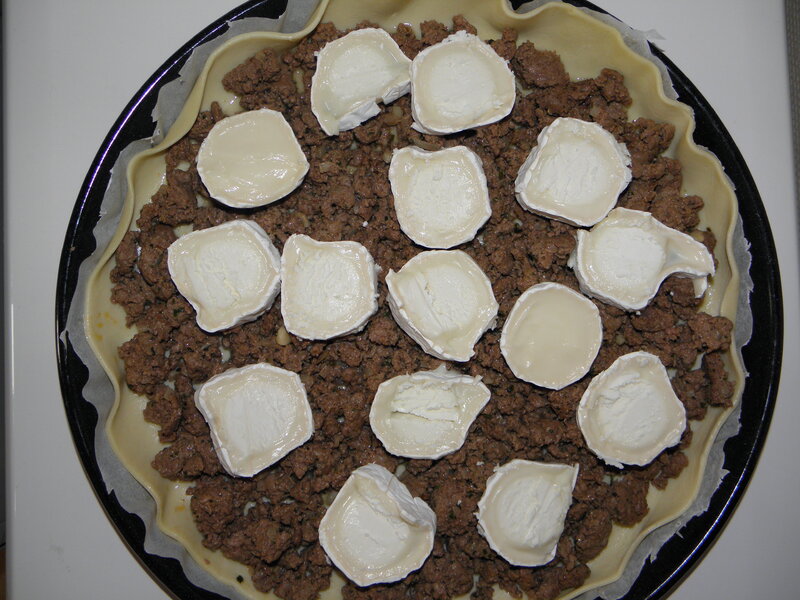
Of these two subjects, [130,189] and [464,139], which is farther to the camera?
[464,139]

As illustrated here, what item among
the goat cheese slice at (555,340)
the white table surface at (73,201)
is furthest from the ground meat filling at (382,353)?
the white table surface at (73,201)

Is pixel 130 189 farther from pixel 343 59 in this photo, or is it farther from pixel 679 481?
pixel 679 481

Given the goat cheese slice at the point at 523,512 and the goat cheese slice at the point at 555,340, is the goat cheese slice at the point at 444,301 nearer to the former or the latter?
the goat cheese slice at the point at 555,340

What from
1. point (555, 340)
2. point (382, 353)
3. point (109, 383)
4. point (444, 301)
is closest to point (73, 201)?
point (109, 383)

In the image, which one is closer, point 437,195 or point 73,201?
point 437,195

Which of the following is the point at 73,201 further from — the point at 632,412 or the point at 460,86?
the point at 632,412

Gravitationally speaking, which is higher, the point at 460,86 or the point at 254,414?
the point at 460,86

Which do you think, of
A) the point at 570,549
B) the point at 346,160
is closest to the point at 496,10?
the point at 346,160
